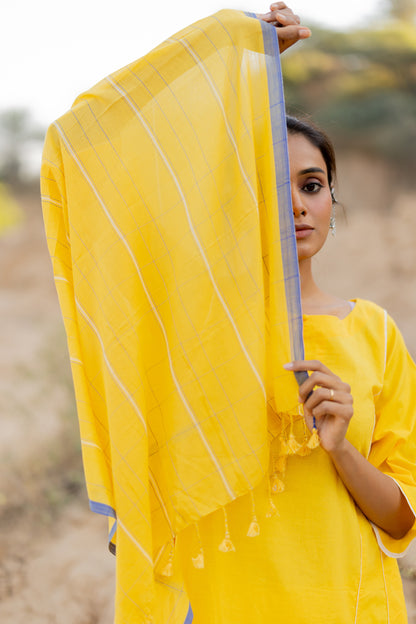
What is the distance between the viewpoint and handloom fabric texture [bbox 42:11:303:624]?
1.13 meters

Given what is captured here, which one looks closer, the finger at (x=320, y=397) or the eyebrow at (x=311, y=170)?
the finger at (x=320, y=397)

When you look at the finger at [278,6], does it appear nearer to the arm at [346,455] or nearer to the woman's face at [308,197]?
the woman's face at [308,197]

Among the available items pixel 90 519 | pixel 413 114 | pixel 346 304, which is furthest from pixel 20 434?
pixel 413 114

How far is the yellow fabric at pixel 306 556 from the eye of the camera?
1249mm

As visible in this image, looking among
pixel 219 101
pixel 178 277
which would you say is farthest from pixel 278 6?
pixel 178 277

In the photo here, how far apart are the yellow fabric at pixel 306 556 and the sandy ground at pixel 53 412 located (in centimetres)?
136

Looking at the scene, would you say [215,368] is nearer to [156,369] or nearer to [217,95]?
[156,369]

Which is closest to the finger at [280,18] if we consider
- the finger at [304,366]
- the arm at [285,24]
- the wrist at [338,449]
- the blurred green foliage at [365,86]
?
the arm at [285,24]

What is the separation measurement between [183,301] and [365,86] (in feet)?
30.0

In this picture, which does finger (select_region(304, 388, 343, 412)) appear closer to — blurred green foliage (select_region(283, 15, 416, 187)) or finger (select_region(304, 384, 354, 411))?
finger (select_region(304, 384, 354, 411))

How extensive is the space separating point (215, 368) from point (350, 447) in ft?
1.07

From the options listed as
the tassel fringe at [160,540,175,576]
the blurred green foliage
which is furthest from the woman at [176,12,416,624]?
the blurred green foliage

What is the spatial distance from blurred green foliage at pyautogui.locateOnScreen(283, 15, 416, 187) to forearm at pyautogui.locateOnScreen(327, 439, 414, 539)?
25.4 feet

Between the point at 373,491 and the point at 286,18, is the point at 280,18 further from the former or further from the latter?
the point at 373,491
